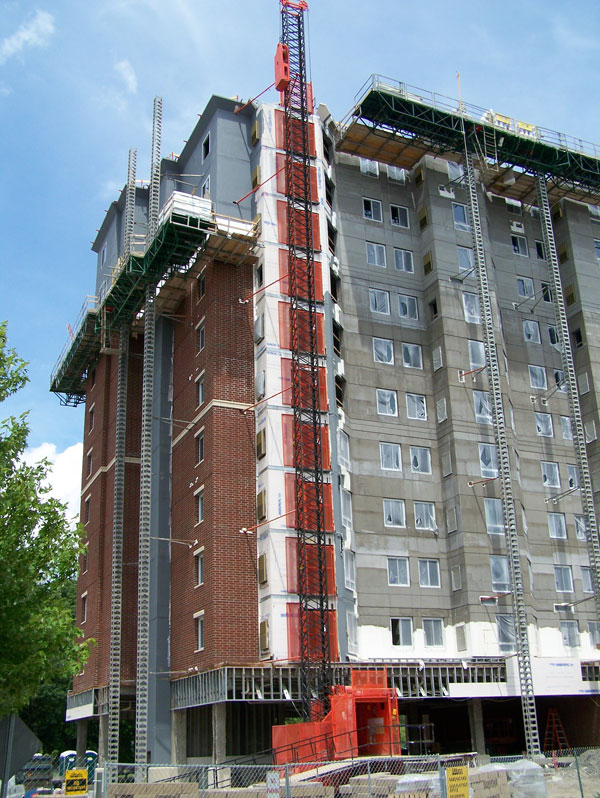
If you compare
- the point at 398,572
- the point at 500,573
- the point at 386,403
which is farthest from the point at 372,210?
the point at 500,573

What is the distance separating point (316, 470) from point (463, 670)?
1204 cm

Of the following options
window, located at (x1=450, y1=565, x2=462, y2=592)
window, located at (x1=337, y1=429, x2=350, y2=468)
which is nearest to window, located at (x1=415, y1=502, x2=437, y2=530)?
window, located at (x1=450, y1=565, x2=462, y2=592)

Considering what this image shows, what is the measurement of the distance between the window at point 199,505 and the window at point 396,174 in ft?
78.0

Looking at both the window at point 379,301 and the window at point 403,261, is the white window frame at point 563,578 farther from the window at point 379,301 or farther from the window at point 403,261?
the window at point 403,261

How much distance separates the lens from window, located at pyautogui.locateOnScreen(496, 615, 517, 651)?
4616 centimetres

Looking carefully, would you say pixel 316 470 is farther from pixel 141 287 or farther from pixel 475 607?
pixel 141 287

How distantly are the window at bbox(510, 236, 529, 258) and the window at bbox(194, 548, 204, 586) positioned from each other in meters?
28.7

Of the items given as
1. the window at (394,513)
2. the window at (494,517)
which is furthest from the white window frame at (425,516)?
the window at (494,517)

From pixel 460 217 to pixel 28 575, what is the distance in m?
40.8

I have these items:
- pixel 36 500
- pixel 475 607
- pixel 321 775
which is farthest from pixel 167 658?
pixel 36 500

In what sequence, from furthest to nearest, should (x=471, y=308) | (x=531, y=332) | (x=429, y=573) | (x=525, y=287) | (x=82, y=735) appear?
(x=525, y=287)
(x=82, y=735)
(x=531, y=332)
(x=471, y=308)
(x=429, y=573)

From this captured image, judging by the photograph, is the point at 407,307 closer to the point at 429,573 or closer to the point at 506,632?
the point at 429,573

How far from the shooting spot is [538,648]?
47.9 m

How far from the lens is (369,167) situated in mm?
56406
